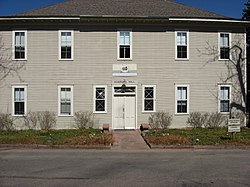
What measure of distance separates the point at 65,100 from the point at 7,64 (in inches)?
171

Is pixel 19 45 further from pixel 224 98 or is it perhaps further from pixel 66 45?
pixel 224 98

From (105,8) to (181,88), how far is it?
24.9ft

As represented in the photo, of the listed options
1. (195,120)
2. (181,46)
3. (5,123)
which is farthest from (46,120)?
(181,46)

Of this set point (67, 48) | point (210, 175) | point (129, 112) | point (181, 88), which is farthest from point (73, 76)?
point (210, 175)

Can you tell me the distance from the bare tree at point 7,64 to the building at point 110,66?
0.14 m

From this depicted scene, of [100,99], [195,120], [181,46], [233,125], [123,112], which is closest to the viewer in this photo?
[233,125]

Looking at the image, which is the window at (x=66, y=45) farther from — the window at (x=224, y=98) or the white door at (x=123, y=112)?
the window at (x=224, y=98)

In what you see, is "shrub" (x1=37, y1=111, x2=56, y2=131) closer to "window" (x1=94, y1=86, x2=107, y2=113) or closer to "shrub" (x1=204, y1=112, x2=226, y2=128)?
"window" (x1=94, y1=86, x2=107, y2=113)

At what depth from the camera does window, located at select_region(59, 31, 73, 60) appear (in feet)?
69.5

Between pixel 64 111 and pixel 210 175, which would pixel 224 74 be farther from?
pixel 210 175

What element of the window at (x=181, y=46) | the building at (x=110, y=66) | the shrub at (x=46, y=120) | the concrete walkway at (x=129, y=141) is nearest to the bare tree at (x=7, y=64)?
the building at (x=110, y=66)

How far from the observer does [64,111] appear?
21.2 m

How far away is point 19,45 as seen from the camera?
21.3 metres

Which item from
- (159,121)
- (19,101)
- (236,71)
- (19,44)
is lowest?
(159,121)
